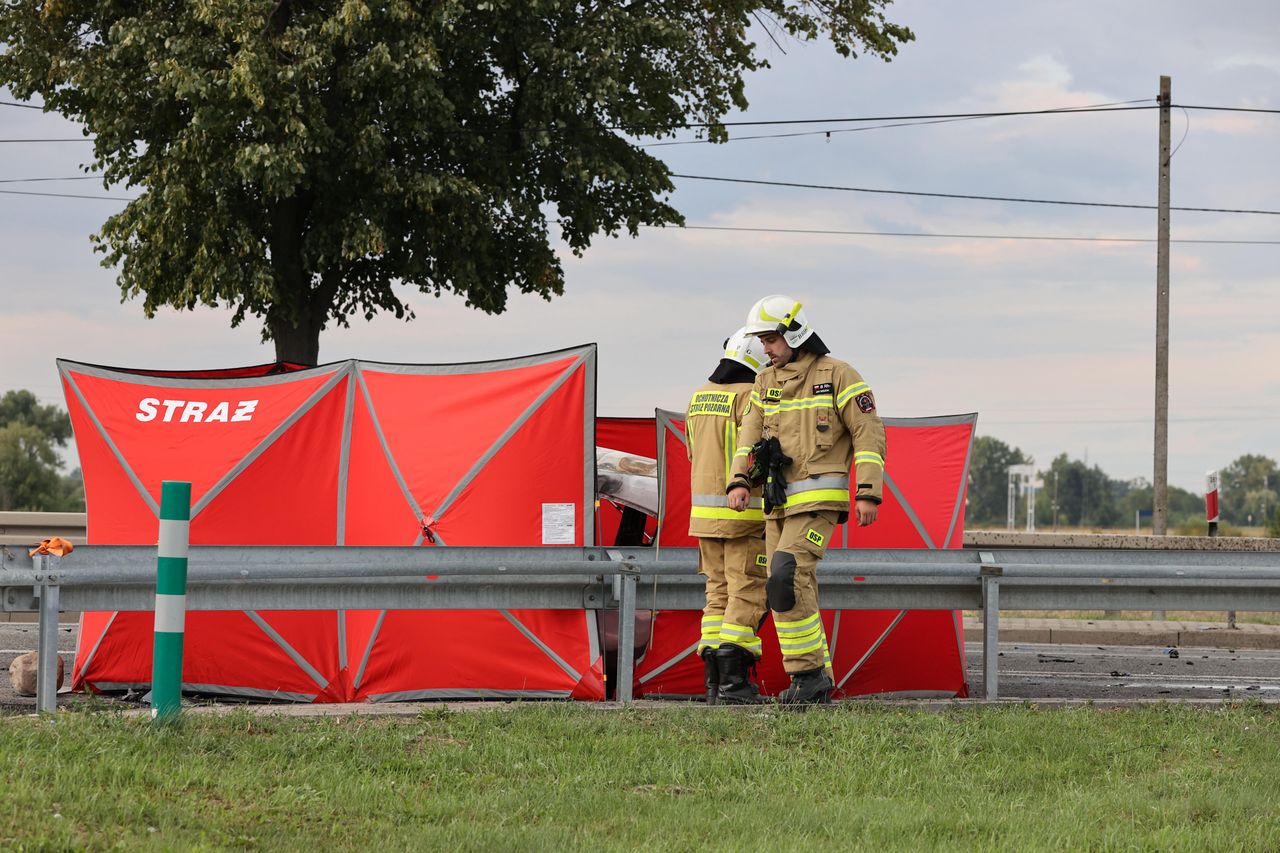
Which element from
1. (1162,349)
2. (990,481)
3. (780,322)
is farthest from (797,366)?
(990,481)

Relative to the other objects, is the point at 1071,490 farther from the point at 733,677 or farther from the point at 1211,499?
the point at 733,677

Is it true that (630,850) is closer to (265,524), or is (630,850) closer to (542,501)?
(542,501)

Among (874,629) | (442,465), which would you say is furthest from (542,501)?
(874,629)

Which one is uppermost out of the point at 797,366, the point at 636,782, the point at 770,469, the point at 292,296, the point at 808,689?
the point at 292,296

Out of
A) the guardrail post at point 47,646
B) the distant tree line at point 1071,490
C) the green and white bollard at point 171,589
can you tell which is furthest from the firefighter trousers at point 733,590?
the distant tree line at point 1071,490

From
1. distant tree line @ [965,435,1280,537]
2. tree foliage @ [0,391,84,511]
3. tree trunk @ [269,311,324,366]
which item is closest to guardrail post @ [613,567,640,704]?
tree trunk @ [269,311,324,366]

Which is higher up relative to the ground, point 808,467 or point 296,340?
point 296,340

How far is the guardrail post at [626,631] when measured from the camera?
7.32 meters

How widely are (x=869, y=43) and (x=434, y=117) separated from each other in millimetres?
7595

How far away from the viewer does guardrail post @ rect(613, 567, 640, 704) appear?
7320 millimetres

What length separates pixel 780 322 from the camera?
7.31 meters

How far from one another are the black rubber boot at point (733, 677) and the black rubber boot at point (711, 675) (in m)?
0.06

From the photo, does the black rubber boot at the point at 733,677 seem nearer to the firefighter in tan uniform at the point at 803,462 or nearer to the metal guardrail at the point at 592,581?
the firefighter in tan uniform at the point at 803,462

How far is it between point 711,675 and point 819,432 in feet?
4.53
